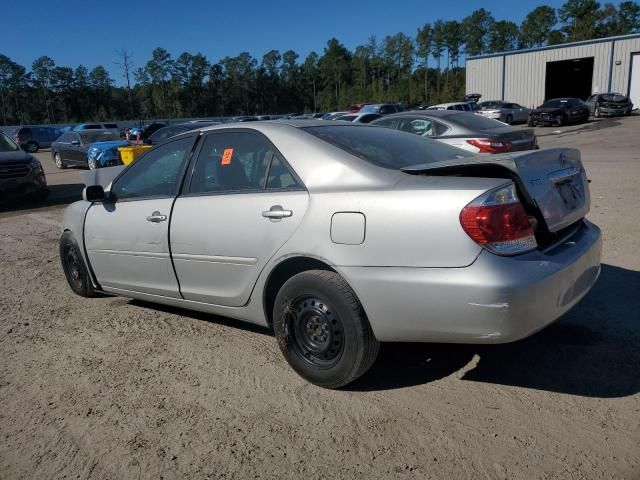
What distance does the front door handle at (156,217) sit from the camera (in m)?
3.88

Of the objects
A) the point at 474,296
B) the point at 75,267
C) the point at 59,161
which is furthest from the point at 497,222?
the point at 59,161

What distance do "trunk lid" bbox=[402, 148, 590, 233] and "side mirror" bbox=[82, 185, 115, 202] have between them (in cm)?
→ 267

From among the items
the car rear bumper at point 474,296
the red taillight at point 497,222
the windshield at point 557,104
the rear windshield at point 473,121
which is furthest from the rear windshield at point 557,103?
the red taillight at point 497,222

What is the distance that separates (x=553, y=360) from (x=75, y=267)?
421cm

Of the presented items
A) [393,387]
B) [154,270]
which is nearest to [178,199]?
[154,270]

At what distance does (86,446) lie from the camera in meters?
2.75

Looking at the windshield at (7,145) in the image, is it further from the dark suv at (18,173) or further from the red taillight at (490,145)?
the red taillight at (490,145)

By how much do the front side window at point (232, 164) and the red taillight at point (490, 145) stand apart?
597cm

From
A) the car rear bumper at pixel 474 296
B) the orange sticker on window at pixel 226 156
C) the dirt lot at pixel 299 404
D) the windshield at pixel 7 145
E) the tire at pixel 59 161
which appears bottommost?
the dirt lot at pixel 299 404

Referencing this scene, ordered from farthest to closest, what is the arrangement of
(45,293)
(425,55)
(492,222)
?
(425,55) < (45,293) < (492,222)

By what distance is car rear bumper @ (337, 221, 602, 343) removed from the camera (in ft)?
8.29

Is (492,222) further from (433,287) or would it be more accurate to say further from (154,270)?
(154,270)

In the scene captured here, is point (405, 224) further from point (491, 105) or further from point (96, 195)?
point (491, 105)

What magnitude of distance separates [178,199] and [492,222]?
2258 millimetres
